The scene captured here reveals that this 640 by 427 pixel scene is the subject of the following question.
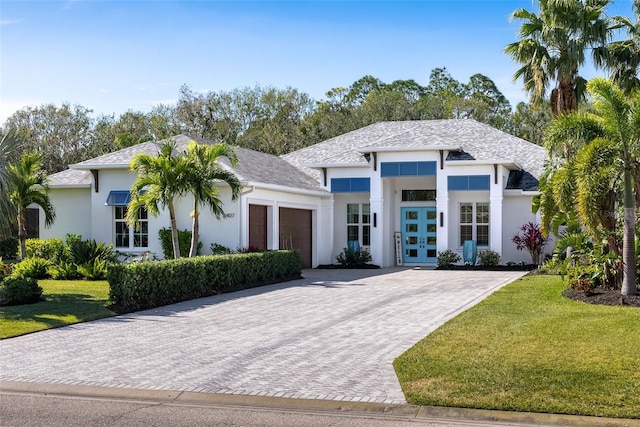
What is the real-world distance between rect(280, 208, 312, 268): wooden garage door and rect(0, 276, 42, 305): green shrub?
12.9 m

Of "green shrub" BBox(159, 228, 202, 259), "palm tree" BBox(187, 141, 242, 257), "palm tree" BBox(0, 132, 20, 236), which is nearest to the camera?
"palm tree" BBox(0, 132, 20, 236)

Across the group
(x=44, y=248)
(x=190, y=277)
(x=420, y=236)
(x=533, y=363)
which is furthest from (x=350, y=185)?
(x=533, y=363)

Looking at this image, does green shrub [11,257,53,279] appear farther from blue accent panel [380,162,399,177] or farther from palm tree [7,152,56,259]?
blue accent panel [380,162,399,177]

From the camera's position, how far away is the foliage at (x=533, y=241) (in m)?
27.2

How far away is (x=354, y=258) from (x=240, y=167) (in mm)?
6335

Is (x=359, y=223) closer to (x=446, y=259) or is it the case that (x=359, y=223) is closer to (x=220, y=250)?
(x=446, y=259)

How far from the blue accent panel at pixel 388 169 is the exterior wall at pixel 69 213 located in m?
11.0

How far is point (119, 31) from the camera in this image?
53.8ft

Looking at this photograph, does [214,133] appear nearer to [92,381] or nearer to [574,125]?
[574,125]

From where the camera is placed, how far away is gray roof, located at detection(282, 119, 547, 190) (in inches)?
1134

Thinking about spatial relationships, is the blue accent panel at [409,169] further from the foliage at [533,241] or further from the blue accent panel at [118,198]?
the blue accent panel at [118,198]

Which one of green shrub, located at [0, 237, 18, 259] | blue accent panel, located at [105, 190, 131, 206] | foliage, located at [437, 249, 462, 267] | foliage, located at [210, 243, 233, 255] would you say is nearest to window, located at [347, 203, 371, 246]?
foliage, located at [437, 249, 462, 267]

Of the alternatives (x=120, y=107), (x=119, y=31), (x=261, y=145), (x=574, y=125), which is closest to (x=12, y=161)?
(x=119, y=31)

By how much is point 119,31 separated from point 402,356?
1017 cm
